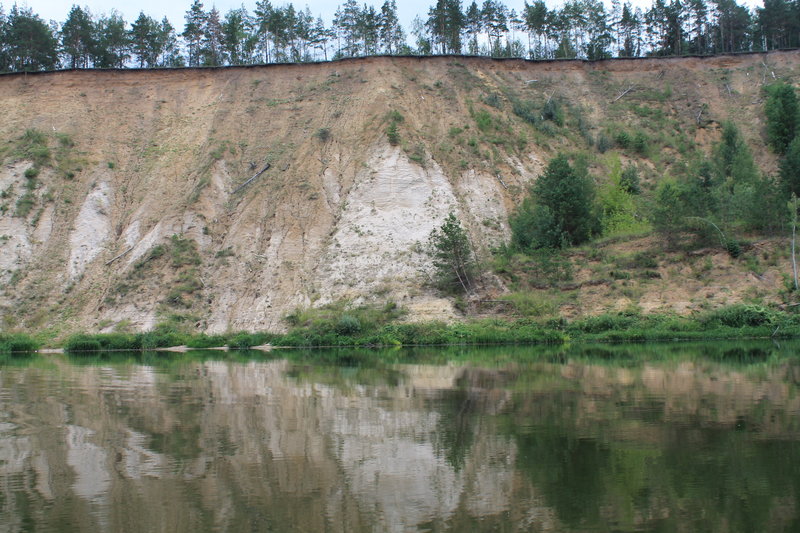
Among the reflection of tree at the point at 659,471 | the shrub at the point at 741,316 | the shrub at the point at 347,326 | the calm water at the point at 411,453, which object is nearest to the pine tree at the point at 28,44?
the shrub at the point at 347,326

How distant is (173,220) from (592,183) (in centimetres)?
2669

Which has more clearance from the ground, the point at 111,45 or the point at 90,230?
the point at 111,45

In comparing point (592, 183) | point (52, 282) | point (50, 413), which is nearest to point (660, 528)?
point (50, 413)

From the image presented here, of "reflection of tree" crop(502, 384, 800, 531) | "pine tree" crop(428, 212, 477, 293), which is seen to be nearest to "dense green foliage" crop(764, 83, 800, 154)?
"pine tree" crop(428, 212, 477, 293)

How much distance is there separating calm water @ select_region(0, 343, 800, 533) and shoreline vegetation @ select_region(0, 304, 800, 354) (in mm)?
14209

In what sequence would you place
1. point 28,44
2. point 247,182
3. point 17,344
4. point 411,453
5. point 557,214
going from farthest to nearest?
1. point 28,44
2. point 247,182
3. point 557,214
4. point 17,344
5. point 411,453

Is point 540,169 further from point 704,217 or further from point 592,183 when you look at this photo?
point 704,217

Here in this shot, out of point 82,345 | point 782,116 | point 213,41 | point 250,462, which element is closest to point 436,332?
point 82,345

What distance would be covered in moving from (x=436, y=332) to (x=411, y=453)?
2624cm

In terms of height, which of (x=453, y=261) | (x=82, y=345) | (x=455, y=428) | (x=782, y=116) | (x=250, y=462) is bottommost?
(x=82, y=345)

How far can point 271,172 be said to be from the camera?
161ft

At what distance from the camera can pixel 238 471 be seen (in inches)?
407

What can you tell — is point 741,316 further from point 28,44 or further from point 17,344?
point 28,44

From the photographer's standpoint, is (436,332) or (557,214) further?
(557,214)
